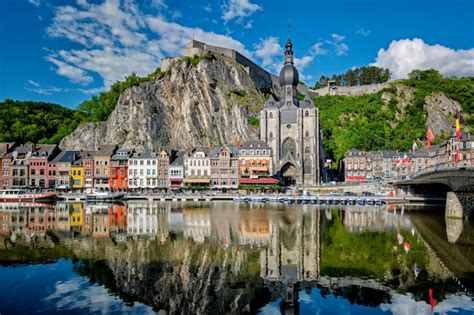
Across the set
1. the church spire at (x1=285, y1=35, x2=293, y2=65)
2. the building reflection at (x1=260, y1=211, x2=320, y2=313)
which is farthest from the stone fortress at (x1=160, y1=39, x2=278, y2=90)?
the building reflection at (x1=260, y1=211, x2=320, y2=313)

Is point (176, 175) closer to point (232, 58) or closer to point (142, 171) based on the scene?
point (142, 171)

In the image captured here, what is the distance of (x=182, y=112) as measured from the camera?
285ft

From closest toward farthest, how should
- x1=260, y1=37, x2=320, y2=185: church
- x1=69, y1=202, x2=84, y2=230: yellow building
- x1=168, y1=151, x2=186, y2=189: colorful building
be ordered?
x1=69, y1=202, x2=84, y2=230: yellow building < x1=168, y1=151, x2=186, y2=189: colorful building < x1=260, y1=37, x2=320, y2=185: church

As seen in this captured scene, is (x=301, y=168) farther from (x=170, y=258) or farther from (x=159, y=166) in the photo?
(x=170, y=258)

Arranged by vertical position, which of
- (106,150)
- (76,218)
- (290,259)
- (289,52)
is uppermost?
(289,52)

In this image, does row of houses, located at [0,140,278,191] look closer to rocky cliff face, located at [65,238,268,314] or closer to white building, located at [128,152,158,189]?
white building, located at [128,152,158,189]

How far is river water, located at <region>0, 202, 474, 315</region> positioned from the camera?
15.1m

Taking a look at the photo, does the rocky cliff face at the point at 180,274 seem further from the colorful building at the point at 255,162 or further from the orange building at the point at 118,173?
the orange building at the point at 118,173

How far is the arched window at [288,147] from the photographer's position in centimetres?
7569

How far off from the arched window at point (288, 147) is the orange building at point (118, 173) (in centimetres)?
2863

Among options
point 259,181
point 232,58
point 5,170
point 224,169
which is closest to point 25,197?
point 5,170

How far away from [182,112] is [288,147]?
25.0 metres

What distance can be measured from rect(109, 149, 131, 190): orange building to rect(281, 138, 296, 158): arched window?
28.6 m

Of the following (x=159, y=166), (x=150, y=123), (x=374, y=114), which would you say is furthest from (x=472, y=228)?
(x=374, y=114)
